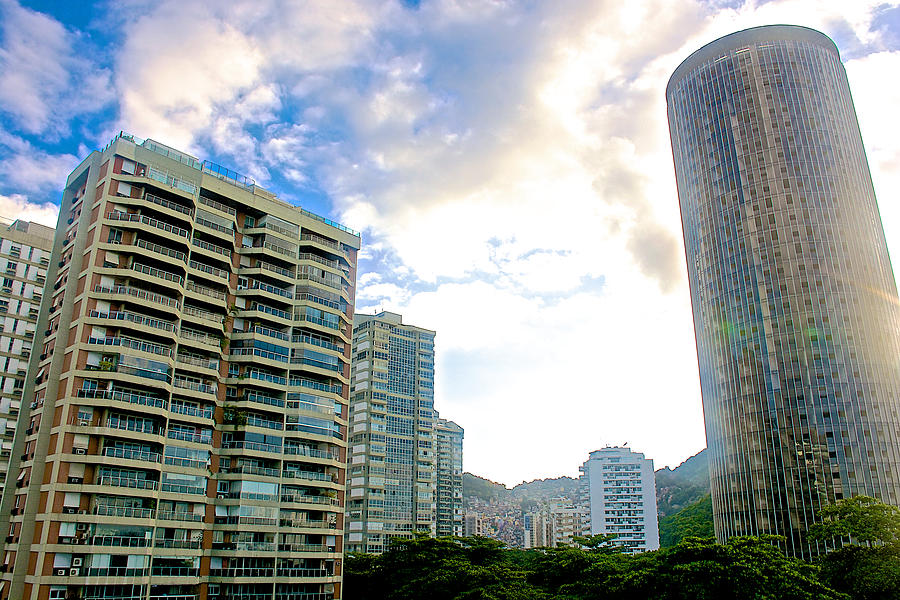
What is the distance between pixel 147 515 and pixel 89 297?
704 inches

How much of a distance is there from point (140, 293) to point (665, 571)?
46585 millimetres

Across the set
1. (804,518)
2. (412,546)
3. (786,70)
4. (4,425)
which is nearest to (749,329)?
(804,518)

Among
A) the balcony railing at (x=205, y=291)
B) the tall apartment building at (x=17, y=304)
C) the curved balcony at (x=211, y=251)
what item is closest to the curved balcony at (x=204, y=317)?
the balcony railing at (x=205, y=291)

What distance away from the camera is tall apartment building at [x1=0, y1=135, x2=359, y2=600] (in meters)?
48.8

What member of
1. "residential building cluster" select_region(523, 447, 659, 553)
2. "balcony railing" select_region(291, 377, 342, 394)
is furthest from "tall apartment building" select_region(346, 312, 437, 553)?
"residential building cluster" select_region(523, 447, 659, 553)

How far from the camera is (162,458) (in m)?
52.7

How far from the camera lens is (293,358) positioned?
63812 mm

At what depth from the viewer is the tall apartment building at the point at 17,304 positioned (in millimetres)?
70875

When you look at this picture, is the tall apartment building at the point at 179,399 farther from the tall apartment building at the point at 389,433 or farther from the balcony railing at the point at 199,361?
the tall apartment building at the point at 389,433

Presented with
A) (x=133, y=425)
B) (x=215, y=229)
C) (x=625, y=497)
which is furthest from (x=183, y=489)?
(x=625, y=497)

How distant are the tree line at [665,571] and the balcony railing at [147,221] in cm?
3865

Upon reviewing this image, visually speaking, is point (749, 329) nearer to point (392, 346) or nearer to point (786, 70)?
point (786, 70)

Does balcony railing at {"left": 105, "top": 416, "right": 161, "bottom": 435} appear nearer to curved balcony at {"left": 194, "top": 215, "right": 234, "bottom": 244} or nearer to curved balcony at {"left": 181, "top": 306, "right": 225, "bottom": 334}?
curved balcony at {"left": 181, "top": 306, "right": 225, "bottom": 334}

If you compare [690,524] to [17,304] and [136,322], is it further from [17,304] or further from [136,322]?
[17,304]
